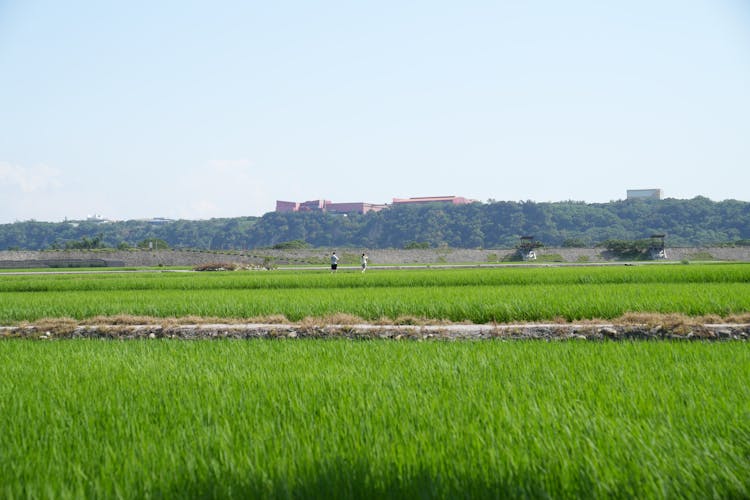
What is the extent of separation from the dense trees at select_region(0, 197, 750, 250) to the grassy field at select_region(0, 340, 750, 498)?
7730 cm

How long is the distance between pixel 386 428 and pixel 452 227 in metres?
123

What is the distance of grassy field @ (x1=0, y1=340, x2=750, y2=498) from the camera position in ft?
9.46

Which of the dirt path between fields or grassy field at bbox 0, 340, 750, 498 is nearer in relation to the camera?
grassy field at bbox 0, 340, 750, 498

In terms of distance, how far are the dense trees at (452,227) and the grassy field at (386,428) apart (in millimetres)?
77298

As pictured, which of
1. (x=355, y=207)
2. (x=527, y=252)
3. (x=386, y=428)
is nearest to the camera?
(x=386, y=428)

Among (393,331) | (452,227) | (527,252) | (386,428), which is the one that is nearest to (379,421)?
(386,428)

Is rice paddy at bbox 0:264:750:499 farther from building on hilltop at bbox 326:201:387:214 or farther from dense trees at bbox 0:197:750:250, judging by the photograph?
building on hilltop at bbox 326:201:387:214

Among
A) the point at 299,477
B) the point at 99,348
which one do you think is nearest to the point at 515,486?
the point at 299,477

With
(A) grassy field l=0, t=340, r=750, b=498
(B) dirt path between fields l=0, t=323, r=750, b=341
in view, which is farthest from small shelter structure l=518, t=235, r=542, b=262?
(A) grassy field l=0, t=340, r=750, b=498

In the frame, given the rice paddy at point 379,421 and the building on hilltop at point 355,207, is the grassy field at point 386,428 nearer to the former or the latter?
the rice paddy at point 379,421

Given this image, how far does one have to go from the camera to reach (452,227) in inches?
4921

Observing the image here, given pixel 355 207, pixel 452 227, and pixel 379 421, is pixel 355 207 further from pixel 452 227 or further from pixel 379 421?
pixel 379 421

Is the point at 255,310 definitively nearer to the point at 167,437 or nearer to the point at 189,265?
the point at 167,437

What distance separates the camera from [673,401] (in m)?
4.37
